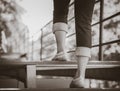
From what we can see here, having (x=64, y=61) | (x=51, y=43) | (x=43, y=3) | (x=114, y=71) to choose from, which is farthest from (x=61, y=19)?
(x=43, y=3)

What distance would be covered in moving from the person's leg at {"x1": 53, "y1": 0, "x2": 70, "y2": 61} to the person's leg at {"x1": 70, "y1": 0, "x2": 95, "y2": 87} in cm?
22

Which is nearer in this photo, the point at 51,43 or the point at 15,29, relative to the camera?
the point at 51,43

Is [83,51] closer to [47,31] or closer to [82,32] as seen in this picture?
[82,32]

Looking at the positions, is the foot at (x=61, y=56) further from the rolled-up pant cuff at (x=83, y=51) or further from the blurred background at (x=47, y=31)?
the blurred background at (x=47, y=31)

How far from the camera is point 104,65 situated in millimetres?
1779

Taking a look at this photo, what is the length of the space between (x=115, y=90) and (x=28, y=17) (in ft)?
11.4

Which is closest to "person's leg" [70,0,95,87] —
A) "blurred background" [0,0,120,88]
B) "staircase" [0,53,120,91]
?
"staircase" [0,53,120,91]

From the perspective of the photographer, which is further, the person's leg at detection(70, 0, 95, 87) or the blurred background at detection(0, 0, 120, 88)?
the blurred background at detection(0, 0, 120, 88)

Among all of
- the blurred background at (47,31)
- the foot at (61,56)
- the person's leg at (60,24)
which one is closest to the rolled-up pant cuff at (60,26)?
the person's leg at (60,24)

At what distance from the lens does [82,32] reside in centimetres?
145

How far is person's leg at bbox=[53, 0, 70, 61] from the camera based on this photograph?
169cm

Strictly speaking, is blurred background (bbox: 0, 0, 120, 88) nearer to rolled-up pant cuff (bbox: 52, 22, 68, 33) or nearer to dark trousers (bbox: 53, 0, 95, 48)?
rolled-up pant cuff (bbox: 52, 22, 68, 33)

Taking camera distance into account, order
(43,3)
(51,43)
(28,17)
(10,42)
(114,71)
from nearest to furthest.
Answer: (114,71) → (51,43) → (43,3) → (28,17) → (10,42)

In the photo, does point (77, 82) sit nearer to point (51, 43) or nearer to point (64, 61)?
point (64, 61)
